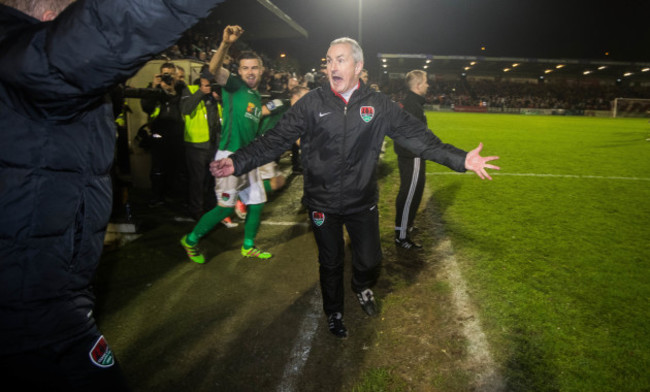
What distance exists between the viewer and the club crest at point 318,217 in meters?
2.84

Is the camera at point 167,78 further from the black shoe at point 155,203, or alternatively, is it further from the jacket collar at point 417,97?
the jacket collar at point 417,97

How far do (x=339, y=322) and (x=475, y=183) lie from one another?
20.6 ft

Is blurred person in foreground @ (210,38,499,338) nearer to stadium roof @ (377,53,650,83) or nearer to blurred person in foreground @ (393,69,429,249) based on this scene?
blurred person in foreground @ (393,69,429,249)

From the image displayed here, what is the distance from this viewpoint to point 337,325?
3.03m

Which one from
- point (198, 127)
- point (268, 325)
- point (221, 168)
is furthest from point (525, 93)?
point (221, 168)

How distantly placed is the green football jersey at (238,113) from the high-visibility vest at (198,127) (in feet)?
5.40

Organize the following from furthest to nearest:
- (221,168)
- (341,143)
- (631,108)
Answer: (631,108), (341,143), (221,168)

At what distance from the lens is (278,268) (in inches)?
166

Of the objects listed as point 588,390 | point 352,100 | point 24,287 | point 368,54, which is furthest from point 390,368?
point 368,54

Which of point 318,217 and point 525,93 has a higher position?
point 525,93

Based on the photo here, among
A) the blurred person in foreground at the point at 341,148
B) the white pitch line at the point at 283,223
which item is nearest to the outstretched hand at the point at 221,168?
the blurred person in foreground at the point at 341,148

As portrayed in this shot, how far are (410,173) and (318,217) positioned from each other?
2.12 m

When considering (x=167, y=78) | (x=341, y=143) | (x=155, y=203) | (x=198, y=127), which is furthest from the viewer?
(x=155, y=203)

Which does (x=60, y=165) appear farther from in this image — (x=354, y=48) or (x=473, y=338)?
(x=473, y=338)
